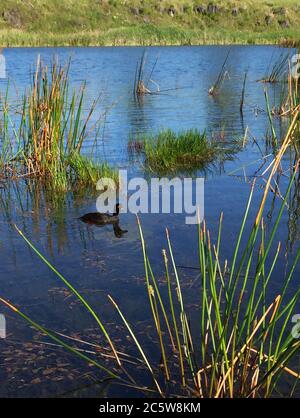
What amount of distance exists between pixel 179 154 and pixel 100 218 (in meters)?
3.03

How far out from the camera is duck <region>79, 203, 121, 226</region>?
19.8 ft

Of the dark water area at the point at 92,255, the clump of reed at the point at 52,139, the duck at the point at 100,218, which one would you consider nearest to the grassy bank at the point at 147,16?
the dark water area at the point at 92,255

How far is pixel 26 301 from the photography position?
425cm

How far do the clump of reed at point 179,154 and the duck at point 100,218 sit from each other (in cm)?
230

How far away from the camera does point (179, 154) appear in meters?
8.71

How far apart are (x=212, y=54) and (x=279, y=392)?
32.4 meters

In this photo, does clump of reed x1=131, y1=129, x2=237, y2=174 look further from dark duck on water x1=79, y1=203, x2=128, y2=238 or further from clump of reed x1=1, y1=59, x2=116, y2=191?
dark duck on water x1=79, y1=203, x2=128, y2=238

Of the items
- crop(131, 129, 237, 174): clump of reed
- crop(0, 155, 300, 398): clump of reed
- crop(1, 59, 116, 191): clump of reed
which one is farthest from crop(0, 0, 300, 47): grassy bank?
crop(0, 155, 300, 398): clump of reed

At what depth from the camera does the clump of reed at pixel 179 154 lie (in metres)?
8.51

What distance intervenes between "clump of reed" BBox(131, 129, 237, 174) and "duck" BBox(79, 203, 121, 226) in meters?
2.30

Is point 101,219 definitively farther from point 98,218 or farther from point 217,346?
point 217,346

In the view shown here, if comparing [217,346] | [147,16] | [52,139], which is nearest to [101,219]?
[52,139]

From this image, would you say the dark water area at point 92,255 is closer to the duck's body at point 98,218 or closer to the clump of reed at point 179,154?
the duck's body at point 98,218

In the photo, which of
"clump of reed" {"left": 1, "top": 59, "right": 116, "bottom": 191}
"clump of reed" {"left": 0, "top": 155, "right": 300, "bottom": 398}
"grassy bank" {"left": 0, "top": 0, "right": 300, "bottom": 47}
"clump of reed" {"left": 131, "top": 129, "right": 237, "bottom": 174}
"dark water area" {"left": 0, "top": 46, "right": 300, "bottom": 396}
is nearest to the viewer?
"clump of reed" {"left": 0, "top": 155, "right": 300, "bottom": 398}
